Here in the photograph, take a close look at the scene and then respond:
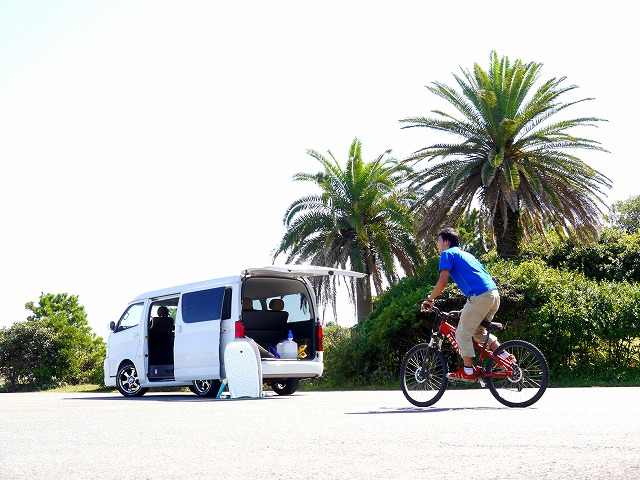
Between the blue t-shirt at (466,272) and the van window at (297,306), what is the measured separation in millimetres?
5220

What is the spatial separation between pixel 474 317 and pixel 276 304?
18.2 ft

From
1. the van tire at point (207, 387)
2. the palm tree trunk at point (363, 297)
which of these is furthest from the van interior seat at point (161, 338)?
the palm tree trunk at point (363, 297)

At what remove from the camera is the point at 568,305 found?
16.0 m

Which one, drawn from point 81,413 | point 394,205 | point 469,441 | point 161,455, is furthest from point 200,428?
point 394,205

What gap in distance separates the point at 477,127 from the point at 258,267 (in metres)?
13.8

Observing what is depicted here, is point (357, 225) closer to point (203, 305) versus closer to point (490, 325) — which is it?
point (203, 305)

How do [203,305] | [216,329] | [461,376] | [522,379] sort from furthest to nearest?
[203,305] → [216,329] → [461,376] → [522,379]

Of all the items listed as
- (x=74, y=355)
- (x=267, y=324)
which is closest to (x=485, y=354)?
(x=267, y=324)

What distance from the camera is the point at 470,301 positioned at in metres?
9.15

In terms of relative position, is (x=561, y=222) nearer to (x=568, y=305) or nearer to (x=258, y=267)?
(x=568, y=305)

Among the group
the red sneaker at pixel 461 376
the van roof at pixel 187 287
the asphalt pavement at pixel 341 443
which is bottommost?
the asphalt pavement at pixel 341 443

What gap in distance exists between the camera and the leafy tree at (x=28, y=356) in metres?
27.4

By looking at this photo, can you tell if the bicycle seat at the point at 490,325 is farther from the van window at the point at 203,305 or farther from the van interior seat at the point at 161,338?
the van interior seat at the point at 161,338

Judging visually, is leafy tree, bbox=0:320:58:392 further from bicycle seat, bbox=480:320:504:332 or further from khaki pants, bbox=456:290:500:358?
bicycle seat, bbox=480:320:504:332
